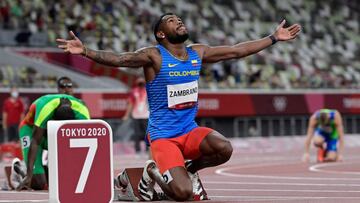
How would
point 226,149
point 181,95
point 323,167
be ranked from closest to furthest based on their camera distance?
point 226,149
point 181,95
point 323,167

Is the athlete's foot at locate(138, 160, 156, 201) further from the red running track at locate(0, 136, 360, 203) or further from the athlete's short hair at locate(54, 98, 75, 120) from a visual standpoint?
the athlete's short hair at locate(54, 98, 75, 120)

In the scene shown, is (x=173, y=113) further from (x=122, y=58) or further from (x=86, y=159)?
(x=86, y=159)

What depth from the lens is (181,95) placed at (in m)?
11.1

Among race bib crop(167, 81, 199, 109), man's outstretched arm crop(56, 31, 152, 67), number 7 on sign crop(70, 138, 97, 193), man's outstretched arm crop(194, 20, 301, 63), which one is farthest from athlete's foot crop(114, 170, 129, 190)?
number 7 on sign crop(70, 138, 97, 193)

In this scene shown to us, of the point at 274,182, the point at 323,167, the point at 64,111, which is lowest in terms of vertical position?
the point at 323,167

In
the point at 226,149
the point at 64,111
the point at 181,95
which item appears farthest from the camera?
the point at 64,111

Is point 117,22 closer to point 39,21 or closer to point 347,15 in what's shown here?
point 39,21

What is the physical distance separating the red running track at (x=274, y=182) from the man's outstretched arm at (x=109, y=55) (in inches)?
60.1

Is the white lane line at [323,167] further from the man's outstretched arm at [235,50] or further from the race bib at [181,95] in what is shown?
the race bib at [181,95]

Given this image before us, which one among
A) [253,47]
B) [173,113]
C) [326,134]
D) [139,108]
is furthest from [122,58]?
[139,108]

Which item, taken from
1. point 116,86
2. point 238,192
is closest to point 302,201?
point 238,192

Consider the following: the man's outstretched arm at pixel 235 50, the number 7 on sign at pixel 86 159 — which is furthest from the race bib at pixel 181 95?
the number 7 on sign at pixel 86 159

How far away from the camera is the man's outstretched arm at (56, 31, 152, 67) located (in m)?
10.1

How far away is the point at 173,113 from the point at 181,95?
7.7 inches
